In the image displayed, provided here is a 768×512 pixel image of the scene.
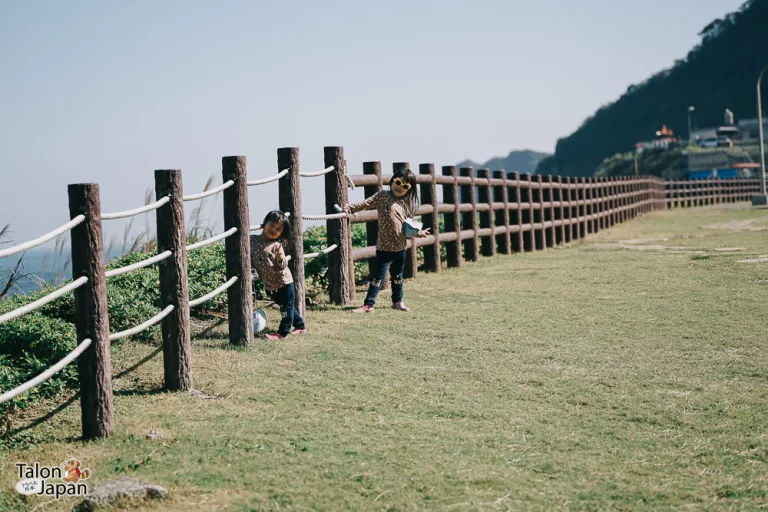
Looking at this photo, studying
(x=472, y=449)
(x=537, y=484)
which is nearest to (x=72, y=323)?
(x=472, y=449)

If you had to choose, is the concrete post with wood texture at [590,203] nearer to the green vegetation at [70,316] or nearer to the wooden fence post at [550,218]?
the wooden fence post at [550,218]

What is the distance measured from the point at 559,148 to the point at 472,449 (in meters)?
145

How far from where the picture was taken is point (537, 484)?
3.62m

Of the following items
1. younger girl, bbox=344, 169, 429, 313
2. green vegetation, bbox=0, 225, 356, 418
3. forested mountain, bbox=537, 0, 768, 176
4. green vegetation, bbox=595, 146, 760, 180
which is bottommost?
green vegetation, bbox=0, 225, 356, 418

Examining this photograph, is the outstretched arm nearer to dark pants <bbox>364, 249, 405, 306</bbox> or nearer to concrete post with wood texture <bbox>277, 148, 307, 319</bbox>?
dark pants <bbox>364, 249, 405, 306</bbox>

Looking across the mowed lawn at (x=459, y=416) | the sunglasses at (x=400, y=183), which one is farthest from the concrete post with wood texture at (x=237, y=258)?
the sunglasses at (x=400, y=183)

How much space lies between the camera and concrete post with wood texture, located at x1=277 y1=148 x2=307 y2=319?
7.33m

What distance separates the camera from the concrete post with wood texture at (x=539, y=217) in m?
16.2

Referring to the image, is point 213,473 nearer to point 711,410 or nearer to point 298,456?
point 298,456

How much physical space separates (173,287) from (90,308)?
920 millimetres

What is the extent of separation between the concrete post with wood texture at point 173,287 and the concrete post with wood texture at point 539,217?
11.5m

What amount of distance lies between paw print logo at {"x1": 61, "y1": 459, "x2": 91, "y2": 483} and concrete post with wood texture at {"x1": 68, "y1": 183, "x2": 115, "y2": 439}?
0.39m

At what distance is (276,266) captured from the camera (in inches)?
265

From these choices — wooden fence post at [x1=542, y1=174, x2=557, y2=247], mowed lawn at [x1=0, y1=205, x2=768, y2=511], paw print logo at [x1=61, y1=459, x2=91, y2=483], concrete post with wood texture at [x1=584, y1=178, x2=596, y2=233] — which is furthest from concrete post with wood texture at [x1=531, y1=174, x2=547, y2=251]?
paw print logo at [x1=61, y1=459, x2=91, y2=483]
